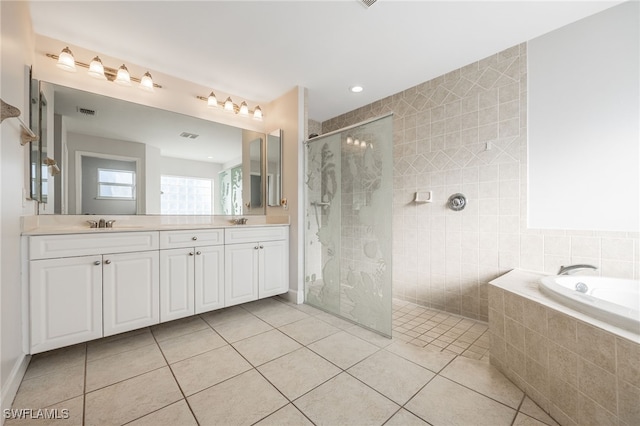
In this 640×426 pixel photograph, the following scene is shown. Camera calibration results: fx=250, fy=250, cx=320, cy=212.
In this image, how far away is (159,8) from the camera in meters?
1.72

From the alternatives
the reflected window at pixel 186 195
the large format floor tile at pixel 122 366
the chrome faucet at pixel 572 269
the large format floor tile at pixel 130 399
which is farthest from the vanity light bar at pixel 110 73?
the chrome faucet at pixel 572 269

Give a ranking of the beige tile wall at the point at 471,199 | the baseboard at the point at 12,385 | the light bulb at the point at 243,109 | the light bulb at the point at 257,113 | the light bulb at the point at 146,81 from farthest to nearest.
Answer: the light bulb at the point at 257,113 < the light bulb at the point at 243,109 < the light bulb at the point at 146,81 < the beige tile wall at the point at 471,199 < the baseboard at the point at 12,385

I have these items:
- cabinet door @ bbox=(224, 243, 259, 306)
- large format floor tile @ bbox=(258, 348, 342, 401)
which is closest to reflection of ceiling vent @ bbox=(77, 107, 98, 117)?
cabinet door @ bbox=(224, 243, 259, 306)

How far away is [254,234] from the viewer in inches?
100

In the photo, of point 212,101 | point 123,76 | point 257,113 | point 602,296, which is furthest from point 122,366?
point 602,296

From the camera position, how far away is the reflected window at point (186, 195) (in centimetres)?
245

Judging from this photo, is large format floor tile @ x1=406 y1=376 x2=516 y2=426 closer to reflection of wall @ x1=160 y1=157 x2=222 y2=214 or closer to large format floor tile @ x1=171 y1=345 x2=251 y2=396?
large format floor tile @ x1=171 y1=345 x2=251 y2=396

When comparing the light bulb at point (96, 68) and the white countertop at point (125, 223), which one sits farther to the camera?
the light bulb at point (96, 68)

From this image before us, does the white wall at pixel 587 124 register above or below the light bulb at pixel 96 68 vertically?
below

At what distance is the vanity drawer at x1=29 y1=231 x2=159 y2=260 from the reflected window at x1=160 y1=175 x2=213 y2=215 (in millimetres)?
592

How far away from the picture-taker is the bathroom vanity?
5.02 feet

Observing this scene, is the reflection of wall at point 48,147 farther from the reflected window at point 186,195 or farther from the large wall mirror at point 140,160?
the reflected window at point 186,195

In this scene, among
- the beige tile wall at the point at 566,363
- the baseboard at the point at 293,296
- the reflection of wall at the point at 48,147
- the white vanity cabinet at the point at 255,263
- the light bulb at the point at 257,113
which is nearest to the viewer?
the beige tile wall at the point at 566,363

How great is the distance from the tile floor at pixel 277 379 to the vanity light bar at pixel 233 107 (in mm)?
2231
